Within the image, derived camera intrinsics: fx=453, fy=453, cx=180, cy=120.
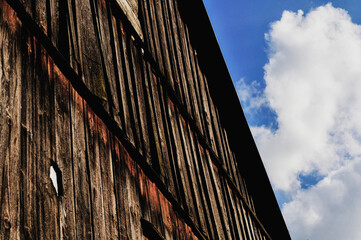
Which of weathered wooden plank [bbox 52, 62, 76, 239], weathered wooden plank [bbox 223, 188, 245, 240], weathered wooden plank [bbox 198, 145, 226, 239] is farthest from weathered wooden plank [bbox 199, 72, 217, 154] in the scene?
weathered wooden plank [bbox 52, 62, 76, 239]

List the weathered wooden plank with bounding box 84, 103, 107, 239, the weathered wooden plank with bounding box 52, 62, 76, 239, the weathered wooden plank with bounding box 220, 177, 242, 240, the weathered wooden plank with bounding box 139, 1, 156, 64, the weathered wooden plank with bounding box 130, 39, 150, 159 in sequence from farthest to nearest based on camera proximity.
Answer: the weathered wooden plank with bounding box 220, 177, 242, 240 < the weathered wooden plank with bounding box 139, 1, 156, 64 < the weathered wooden plank with bounding box 130, 39, 150, 159 < the weathered wooden plank with bounding box 84, 103, 107, 239 < the weathered wooden plank with bounding box 52, 62, 76, 239

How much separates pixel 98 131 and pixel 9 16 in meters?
1.04

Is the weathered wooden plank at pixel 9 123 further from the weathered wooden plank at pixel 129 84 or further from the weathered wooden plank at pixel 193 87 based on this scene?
the weathered wooden plank at pixel 193 87

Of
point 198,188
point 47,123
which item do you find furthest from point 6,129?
point 198,188

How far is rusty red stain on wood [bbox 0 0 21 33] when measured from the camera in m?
2.68

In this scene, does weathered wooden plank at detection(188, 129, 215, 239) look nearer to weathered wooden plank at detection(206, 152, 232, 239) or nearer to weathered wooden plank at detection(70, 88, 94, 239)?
weathered wooden plank at detection(206, 152, 232, 239)

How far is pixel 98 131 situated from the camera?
337cm

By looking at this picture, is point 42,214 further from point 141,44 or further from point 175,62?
point 175,62

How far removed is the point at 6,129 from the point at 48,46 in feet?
2.68

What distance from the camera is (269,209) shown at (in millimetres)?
9336

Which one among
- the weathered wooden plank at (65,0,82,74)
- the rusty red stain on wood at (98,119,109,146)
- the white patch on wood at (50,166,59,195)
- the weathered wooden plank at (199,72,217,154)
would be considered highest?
the weathered wooden plank at (199,72,217,154)

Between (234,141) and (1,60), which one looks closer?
(1,60)

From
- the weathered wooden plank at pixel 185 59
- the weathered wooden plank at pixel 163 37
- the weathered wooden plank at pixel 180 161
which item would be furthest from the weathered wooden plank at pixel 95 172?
the weathered wooden plank at pixel 185 59

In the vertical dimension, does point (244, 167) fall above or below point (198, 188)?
above
